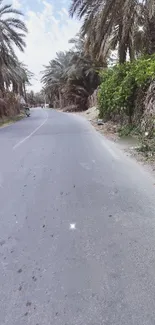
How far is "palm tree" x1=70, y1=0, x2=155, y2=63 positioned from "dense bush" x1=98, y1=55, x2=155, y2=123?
1570 mm

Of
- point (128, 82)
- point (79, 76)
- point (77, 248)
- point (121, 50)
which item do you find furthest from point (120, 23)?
point (79, 76)

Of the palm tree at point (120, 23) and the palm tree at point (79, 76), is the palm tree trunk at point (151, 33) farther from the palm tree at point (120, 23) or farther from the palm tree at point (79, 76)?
the palm tree at point (79, 76)

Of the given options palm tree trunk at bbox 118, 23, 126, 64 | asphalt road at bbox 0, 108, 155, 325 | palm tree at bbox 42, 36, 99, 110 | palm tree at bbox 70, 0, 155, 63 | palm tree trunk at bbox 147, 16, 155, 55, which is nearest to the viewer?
asphalt road at bbox 0, 108, 155, 325

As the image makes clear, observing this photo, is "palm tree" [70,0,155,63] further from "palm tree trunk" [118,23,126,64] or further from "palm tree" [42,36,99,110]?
"palm tree" [42,36,99,110]

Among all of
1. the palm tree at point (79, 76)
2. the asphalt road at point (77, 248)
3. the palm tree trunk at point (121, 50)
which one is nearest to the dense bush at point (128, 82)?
the palm tree trunk at point (121, 50)

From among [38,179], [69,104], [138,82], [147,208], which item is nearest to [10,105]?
[69,104]

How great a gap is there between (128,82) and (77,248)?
34.5ft

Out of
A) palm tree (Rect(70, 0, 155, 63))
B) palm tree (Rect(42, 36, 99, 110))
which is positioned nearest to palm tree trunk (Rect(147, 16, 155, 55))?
palm tree (Rect(70, 0, 155, 63))

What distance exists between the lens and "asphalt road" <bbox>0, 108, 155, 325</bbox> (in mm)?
2395

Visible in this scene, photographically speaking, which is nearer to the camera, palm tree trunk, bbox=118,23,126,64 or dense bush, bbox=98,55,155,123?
dense bush, bbox=98,55,155,123

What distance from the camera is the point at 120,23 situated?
14.8 m

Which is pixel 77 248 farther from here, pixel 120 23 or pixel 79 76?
pixel 79 76

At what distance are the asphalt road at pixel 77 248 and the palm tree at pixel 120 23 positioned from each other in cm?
992

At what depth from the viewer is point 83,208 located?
4477 millimetres
